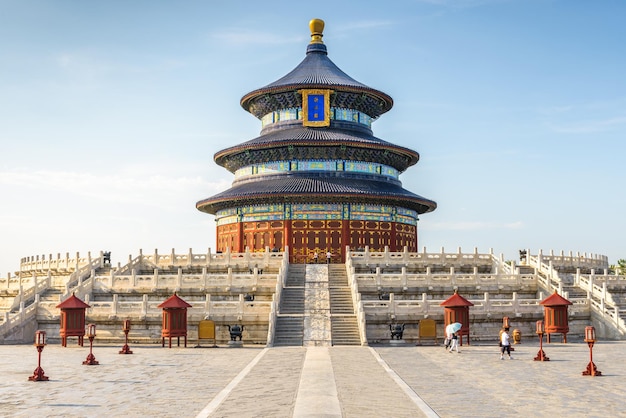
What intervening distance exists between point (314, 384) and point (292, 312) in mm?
17927

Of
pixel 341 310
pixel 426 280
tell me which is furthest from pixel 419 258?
pixel 341 310

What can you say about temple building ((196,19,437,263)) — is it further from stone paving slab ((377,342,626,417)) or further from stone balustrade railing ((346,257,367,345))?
stone paving slab ((377,342,626,417))

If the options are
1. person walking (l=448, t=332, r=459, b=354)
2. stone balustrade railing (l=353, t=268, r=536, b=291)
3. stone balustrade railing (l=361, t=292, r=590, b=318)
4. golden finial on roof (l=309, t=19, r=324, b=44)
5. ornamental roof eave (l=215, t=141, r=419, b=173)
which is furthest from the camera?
golden finial on roof (l=309, t=19, r=324, b=44)

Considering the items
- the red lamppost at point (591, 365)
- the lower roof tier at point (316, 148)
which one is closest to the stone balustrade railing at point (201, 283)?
the red lamppost at point (591, 365)

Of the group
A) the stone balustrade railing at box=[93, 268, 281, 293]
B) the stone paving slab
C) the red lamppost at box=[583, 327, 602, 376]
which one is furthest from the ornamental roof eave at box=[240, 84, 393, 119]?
the red lamppost at box=[583, 327, 602, 376]

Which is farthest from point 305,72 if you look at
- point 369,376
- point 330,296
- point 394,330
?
point 369,376

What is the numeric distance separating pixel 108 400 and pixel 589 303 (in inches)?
1146

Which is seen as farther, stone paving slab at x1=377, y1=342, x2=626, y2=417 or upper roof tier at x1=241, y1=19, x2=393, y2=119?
upper roof tier at x1=241, y1=19, x2=393, y2=119

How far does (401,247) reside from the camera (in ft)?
202

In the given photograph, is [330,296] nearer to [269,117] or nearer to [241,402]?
[241,402]

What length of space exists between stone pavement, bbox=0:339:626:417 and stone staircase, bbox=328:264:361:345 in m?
3.14

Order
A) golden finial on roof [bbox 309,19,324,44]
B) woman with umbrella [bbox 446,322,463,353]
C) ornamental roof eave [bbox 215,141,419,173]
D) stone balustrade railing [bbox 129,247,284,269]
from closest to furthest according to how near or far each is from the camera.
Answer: woman with umbrella [bbox 446,322,463,353]
stone balustrade railing [bbox 129,247,284,269]
ornamental roof eave [bbox 215,141,419,173]
golden finial on roof [bbox 309,19,324,44]

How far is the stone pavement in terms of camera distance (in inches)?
669

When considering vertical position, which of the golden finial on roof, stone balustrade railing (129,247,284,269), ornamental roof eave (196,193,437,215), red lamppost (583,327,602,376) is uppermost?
the golden finial on roof
